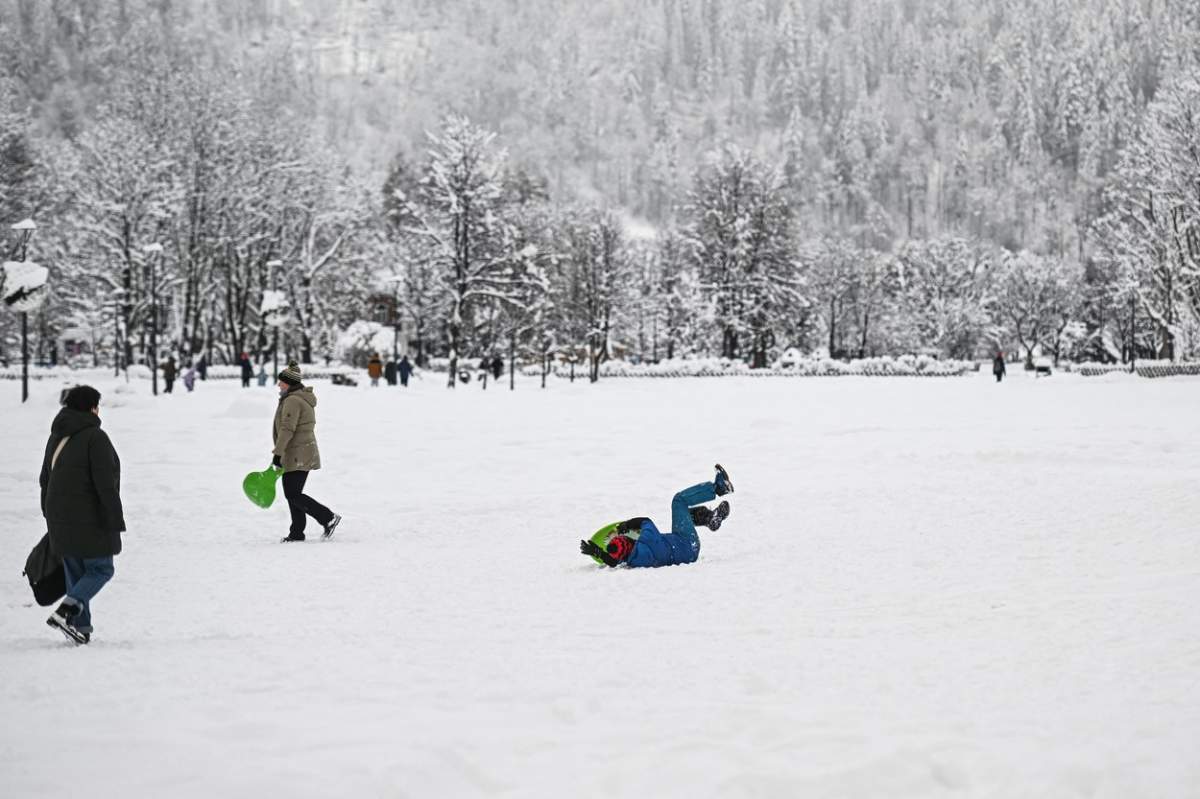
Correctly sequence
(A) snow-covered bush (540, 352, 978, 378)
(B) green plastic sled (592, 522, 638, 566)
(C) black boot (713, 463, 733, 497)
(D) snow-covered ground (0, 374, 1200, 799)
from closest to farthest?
(D) snow-covered ground (0, 374, 1200, 799) < (C) black boot (713, 463, 733, 497) < (B) green plastic sled (592, 522, 638, 566) < (A) snow-covered bush (540, 352, 978, 378)

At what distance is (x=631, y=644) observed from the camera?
6203 millimetres

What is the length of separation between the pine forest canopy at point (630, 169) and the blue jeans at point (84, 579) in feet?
115

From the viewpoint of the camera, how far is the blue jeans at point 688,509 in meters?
8.81

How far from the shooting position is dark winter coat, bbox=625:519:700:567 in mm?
8820

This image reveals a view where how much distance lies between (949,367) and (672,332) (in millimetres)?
23186

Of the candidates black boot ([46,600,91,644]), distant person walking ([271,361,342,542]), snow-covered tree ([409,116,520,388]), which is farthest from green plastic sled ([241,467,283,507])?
snow-covered tree ([409,116,520,388])

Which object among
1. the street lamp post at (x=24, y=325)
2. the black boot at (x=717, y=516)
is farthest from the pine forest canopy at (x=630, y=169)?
the black boot at (x=717, y=516)

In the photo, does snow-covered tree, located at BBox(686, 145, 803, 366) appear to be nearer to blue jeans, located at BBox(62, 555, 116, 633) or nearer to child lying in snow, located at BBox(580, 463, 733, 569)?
child lying in snow, located at BBox(580, 463, 733, 569)

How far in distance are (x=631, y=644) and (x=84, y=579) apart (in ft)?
11.1

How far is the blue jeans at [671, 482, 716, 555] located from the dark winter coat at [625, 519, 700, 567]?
42 millimetres

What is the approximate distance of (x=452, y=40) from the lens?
185 metres

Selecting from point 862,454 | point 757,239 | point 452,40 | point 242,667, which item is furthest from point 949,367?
point 452,40

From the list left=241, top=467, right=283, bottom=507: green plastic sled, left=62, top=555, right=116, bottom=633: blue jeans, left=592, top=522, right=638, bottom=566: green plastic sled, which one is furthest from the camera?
left=241, top=467, right=283, bottom=507: green plastic sled

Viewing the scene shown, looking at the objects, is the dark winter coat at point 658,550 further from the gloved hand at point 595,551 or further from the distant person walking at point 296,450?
the distant person walking at point 296,450
